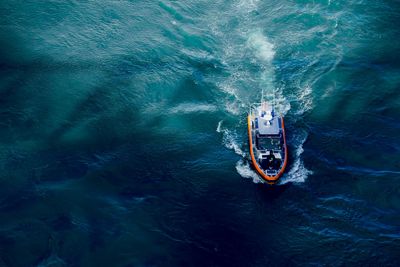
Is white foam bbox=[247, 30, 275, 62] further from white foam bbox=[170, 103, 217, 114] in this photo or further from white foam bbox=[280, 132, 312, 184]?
white foam bbox=[280, 132, 312, 184]

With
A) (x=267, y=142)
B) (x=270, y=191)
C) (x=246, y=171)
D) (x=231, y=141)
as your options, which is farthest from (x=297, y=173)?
(x=231, y=141)

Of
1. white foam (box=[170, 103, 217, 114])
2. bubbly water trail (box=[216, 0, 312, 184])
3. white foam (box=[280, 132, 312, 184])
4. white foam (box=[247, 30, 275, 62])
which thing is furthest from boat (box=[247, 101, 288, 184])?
white foam (box=[247, 30, 275, 62])

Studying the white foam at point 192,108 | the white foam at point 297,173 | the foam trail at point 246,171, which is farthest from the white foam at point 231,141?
the white foam at point 297,173

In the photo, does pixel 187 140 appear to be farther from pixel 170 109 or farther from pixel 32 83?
pixel 32 83

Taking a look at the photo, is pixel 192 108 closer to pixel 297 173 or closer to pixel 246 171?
pixel 246 171

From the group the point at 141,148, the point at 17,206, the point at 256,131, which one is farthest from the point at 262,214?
the point at 17,206
